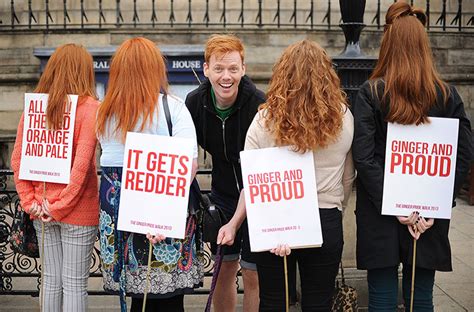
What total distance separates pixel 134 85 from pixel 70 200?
33.4 inches

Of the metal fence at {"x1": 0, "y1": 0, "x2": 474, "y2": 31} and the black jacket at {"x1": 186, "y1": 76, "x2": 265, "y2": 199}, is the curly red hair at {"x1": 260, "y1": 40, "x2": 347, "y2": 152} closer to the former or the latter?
the black jacket at {"x1": 186, "y1": 76, "x2": 265, "y2": 199}

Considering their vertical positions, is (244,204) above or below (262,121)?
below

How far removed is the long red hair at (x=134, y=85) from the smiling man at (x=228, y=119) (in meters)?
0.50

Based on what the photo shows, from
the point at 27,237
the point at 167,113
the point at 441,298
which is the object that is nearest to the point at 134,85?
the point at 167,113

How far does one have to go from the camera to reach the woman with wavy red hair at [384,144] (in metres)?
4.24

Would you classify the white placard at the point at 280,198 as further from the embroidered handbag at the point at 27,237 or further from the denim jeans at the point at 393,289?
the embroidered handbag at the point at 27,237

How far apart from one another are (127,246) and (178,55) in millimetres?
8978

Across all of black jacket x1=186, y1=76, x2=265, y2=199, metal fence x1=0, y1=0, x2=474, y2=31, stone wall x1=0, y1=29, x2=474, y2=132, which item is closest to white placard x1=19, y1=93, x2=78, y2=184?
black jacket x1=186, y1=76, x2=265, y2=199

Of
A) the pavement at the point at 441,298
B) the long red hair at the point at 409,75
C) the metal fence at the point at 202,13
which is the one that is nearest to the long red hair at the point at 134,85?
the long red hair at the point at 409,75

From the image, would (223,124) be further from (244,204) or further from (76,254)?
(76,254)

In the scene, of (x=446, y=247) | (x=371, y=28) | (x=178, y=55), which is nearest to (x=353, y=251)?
(x=446, y=247)

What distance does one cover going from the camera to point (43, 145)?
15.2 ft

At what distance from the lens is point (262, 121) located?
4.12 m

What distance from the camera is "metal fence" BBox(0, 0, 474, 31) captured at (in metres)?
14.1
